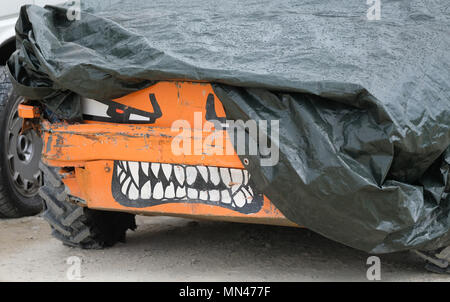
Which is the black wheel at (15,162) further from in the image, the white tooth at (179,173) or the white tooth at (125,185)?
the white tooth at (179,173)

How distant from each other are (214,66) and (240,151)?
420 millimetres

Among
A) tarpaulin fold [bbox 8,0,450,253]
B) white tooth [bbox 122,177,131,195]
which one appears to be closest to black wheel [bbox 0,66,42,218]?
tarpaulin fold [bbox 8,0,450,253]

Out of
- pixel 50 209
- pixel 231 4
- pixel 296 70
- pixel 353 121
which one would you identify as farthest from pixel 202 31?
pixel 50 209

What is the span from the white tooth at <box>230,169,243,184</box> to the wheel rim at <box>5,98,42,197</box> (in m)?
2.39

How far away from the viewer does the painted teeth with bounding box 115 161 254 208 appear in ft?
10.2

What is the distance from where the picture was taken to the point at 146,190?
10.9 feet

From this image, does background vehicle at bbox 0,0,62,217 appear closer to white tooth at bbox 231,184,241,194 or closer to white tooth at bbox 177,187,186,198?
white tooth at bbox 177,187,186,198

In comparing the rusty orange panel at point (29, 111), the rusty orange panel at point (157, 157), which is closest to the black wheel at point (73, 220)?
the rusty orange panel at point (157, 157)

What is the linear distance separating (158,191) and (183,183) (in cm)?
15

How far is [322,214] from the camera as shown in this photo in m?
2.93

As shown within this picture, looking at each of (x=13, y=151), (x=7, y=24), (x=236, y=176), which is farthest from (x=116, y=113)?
(x=7, y=24)

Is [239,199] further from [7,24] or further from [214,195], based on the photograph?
[7,24]
